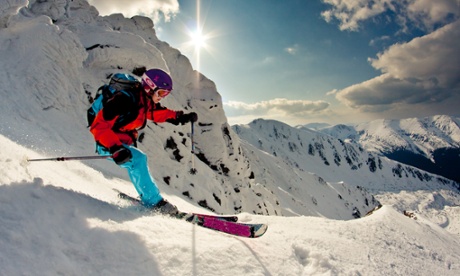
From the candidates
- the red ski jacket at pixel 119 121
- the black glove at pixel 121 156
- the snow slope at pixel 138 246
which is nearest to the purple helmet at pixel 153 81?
the red ski jacket at pixel 119 121

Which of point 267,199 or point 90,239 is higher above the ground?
point 90,239

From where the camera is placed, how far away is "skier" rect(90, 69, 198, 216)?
18.3ft

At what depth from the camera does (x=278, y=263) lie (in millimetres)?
4355

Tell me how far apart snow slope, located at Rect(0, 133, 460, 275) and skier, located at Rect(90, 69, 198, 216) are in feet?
2.72

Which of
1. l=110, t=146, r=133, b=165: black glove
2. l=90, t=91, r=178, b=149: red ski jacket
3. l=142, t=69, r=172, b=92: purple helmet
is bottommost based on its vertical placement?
l=110, t=146, r=133, b=165: black glove

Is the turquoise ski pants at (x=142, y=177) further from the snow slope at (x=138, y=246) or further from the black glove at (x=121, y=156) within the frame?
the snow slope at (x=138, y=246)

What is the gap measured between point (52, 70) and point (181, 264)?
17.5 m

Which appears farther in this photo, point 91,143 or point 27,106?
point 91,143

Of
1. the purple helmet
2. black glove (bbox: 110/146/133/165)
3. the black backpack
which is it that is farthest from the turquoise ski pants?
the purple helmet

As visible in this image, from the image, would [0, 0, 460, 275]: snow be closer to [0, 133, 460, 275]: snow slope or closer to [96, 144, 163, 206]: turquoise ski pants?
[0, 133, 460, 275]: snow slope

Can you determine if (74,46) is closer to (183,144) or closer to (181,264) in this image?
(183,144)

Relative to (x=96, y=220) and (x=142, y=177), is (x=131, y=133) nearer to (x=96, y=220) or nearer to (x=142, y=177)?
(x=142, y=177)

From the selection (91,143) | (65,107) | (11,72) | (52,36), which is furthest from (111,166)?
(52,36)

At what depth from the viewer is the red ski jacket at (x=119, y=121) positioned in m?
5.59
